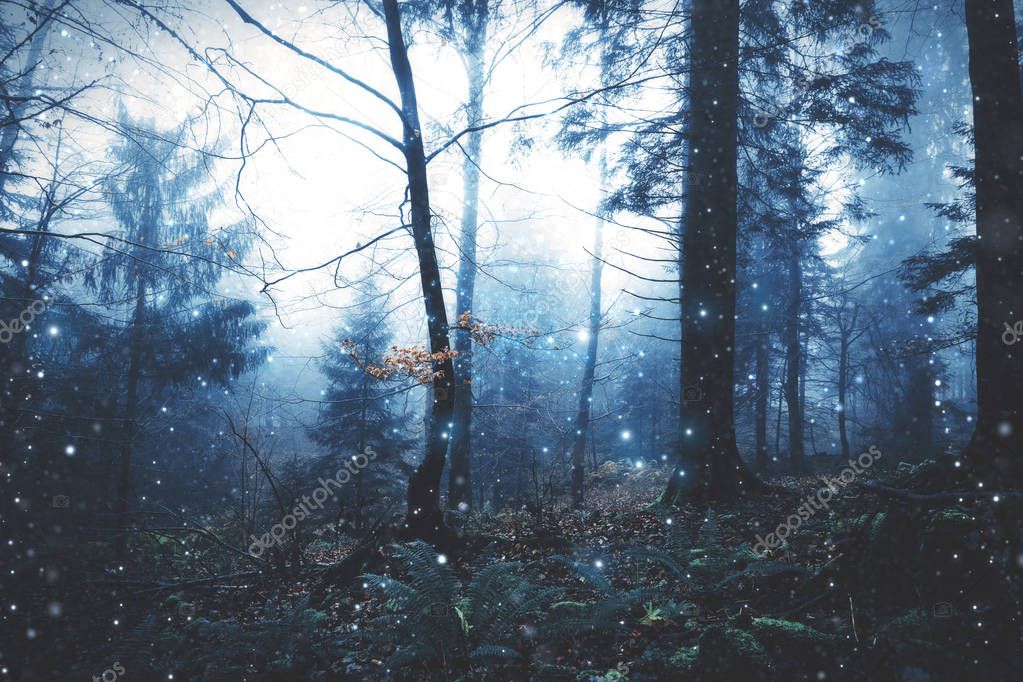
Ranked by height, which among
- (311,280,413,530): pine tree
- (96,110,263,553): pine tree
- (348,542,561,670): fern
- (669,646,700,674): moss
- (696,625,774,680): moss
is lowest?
(348,542,561,670): fern

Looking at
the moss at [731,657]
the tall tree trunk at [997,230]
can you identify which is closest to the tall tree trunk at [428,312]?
the moss at [731,657]

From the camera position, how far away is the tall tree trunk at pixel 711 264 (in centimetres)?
717

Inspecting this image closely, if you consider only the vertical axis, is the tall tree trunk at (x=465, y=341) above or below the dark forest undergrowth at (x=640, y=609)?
above

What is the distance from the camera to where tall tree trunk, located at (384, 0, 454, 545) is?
582cm

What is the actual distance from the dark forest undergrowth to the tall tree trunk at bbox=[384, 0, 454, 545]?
0.53m

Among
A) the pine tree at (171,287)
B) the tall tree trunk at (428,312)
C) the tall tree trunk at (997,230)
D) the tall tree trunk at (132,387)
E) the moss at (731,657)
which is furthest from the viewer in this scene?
the pine tree at (171,287)

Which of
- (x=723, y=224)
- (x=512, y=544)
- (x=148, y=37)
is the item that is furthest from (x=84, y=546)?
(x=723, y=224)

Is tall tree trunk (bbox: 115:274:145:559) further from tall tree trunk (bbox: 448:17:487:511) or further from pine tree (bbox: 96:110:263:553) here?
tall tree trunk (bbox: 448:17:487:511)

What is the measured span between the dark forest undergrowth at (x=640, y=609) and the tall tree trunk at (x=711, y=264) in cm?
143

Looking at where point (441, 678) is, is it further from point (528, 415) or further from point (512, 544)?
point (528, 415)

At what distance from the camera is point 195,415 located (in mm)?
19844

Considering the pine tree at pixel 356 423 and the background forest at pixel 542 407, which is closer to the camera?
the background forest at pixel 542 407

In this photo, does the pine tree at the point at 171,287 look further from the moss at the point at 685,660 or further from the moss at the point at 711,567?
the moss at the point at 685,660

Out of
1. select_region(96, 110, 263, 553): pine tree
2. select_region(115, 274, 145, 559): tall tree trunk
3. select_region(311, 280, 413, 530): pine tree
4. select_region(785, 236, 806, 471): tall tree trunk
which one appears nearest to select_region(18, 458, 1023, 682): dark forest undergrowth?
select_region(115, 274, 145, 559): tall tree trunk
